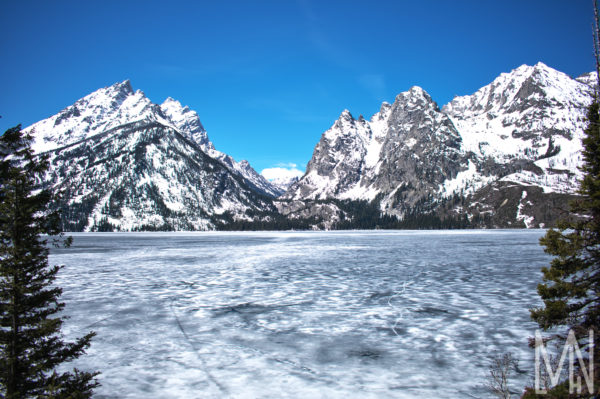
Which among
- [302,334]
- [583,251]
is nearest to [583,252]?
[583,251]

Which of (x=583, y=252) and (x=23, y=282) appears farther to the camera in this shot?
(x=583, y=252)

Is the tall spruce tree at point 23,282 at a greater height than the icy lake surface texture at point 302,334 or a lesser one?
greater

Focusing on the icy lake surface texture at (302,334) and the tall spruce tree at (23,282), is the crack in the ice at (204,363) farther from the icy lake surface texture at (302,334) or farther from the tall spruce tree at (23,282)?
the tall spruce tree at (23,282)

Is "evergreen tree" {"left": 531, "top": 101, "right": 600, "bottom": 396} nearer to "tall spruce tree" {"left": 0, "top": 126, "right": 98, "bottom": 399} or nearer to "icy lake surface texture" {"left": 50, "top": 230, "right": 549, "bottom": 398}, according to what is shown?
"icy lake surface texture" {"left": 50, "top": 230, "right": 549, "bottom": 398}

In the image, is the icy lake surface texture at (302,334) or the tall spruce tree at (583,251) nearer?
the tall spruce tree at (583,251)

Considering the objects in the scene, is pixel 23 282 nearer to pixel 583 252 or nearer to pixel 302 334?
pixel 302 334

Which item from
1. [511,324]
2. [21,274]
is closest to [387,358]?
[511,324]

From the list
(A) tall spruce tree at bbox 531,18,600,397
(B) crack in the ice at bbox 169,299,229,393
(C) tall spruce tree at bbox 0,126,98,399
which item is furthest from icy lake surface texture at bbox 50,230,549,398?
(C) tall spruce tree at bbox 0,126,98,399

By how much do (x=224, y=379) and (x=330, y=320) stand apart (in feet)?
28.4

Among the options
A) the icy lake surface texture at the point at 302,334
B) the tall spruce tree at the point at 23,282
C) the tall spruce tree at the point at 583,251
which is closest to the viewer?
the tall spruce tree at the point at 23,282

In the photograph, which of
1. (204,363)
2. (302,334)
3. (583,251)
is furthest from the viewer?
(302,334)

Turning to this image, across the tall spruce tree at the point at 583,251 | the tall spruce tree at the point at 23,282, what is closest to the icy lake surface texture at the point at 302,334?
the tall spruce tree at the point at 583,251

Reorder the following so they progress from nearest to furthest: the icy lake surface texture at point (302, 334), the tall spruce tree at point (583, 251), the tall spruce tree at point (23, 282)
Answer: the tall spruce tree at point (23, 282) < the tall spruce tree at point (583, 251) < the icy lake surface texture at point (302, 334)

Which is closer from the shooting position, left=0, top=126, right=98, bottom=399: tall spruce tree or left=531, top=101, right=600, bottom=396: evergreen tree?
left=0, top=126, right=98, bottom=399: tall spruce tree
